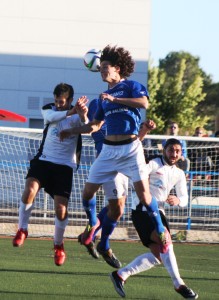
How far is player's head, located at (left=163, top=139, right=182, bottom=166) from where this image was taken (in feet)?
34.2

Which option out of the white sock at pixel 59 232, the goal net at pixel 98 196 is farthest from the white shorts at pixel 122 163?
the goal net at pixel 98 196

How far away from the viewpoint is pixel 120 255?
1524 cm

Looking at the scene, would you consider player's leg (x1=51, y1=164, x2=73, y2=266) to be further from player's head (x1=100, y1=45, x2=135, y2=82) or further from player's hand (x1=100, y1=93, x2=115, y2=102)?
player's hand (x1=100, y1=93, x2=115, y2=102)

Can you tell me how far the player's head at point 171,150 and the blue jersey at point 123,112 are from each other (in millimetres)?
370

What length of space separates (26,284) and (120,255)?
16.1ft

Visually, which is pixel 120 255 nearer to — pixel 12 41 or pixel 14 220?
pixel 14 220

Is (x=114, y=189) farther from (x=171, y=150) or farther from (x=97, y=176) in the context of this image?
(x=171, y=150)

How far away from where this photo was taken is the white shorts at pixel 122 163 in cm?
1026

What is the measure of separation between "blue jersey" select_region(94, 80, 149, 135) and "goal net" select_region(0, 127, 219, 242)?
8335 millimetres

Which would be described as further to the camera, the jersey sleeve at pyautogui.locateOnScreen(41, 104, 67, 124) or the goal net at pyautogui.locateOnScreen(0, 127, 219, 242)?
the goal net at pyautogui.locateOnScreen(0, 127, 219, 242)

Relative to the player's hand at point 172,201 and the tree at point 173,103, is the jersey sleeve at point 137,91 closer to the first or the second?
the player's hand at point 172,201


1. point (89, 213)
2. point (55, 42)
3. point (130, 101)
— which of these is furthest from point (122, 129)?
point (55, 42)

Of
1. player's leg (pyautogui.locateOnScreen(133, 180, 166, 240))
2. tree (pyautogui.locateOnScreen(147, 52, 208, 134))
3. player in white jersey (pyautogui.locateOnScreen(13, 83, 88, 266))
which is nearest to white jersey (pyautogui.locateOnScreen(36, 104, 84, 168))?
player in white jersey (pyautogui.locateOnScreen(13, 83, 88, 266))

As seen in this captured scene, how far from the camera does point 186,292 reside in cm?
952
